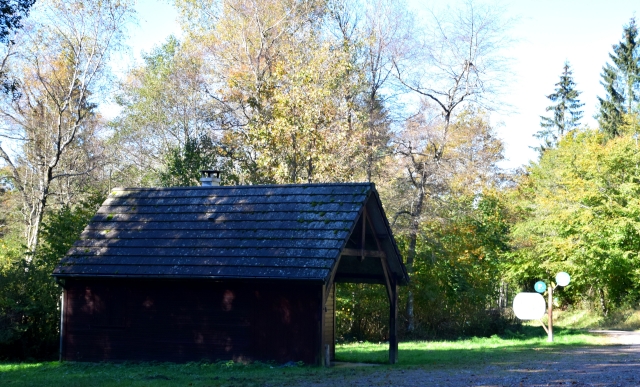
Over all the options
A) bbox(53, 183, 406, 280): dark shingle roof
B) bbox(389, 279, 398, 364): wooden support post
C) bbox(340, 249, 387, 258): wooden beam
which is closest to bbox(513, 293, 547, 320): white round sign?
bbox(389, 279, 398, 364): wooden support post

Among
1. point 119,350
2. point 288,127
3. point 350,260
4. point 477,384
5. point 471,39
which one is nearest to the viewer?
point 477,384

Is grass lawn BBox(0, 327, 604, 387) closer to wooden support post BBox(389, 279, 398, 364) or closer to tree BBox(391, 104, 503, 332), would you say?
wooden support post BBox(389, 279, 398, 364)

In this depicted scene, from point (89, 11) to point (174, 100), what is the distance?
9.84 meters

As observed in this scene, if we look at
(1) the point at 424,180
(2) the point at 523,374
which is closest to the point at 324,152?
(1) the point at 424,180

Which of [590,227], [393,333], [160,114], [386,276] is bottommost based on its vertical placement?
[393,333]

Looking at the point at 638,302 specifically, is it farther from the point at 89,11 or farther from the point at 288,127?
the point at 89,11

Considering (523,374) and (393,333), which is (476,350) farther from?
(523,374)

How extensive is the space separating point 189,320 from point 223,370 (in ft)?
7.22

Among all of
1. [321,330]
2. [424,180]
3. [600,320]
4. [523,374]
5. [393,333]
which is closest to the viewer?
[523,374]

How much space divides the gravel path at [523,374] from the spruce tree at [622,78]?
123 feet

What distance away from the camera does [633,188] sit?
36.8 meters

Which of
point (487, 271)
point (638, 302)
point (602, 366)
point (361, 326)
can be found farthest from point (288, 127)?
point (638, 302)

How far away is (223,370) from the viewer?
1711cm

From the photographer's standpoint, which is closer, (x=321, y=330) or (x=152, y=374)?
(x=152, y=374)
